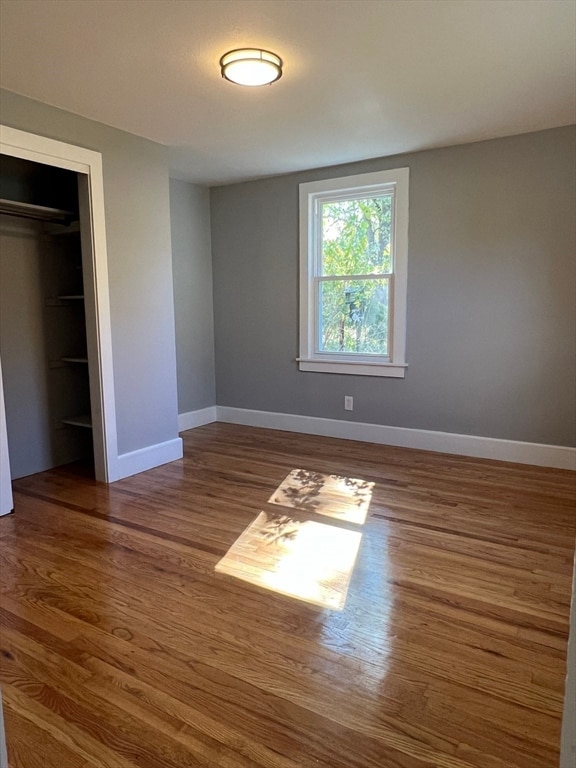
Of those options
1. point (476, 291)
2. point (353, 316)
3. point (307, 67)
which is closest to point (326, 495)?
point (353, 316)

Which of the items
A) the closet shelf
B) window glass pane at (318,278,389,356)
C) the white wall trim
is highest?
window glass pane at (318,278,389,356)

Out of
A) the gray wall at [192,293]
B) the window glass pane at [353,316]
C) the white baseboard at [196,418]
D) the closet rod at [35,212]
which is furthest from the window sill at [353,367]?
the closet rod at [35,212]

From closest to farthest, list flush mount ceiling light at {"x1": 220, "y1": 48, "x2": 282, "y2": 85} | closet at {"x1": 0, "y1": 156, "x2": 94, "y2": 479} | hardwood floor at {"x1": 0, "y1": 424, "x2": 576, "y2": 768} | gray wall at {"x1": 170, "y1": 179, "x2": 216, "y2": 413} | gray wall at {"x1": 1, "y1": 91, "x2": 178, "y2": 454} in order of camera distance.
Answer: hardwood floor at {"x1": 0, "y1": 424, "x2": 576, "y2": 768} → flush mount ceiling light at {"x1": 220, "y1": 48, "x2": 282, "y2": 85} → gray wall at {"x1": 1, "y1": 91, "x2": 178, "y2": 454} → closet at {"x1": 0, "y1": 156, "x2": 94, "y2": 479} → gray wall at {"x1": 170, "y1": 179, "x2": 216, "y2": 413}

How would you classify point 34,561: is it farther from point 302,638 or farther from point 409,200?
point 409,200

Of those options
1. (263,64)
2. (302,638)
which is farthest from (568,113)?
(302,638)

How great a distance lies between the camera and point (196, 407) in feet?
17.3

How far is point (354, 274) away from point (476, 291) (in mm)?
1087

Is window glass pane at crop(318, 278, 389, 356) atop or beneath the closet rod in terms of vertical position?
beneath

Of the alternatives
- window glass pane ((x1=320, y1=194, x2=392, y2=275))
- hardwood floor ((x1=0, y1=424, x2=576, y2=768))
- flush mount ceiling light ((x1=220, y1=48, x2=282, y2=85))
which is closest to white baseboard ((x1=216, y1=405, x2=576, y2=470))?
hardwood floor ((x1=0, y1=424, x2=576, y2=768))

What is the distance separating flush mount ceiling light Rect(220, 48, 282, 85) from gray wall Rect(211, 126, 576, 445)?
188 cm

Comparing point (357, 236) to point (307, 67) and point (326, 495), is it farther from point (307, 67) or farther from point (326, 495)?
point (326, 495)

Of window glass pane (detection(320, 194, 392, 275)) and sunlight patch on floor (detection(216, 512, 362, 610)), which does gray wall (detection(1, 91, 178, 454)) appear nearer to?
sunlight patch on floor (detection(216, 512, 362, 610))

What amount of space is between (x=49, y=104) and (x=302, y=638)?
3238 millimetres

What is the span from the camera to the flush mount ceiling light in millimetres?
2436
